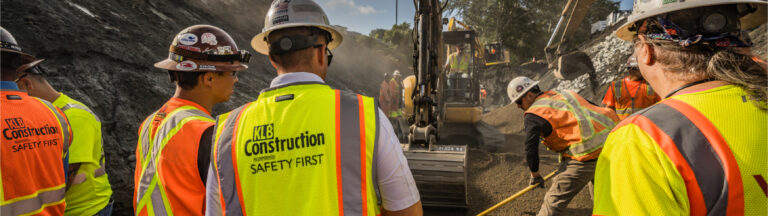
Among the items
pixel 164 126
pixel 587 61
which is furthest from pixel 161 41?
pixel 587 61

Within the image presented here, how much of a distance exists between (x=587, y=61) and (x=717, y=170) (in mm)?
9861

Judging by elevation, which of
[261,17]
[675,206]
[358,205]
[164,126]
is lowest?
[358,205]

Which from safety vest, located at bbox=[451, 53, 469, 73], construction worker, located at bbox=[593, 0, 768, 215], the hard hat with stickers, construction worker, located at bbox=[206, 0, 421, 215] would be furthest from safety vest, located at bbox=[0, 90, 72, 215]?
safety vest, located at bbox=[451, 53, 469, 73]

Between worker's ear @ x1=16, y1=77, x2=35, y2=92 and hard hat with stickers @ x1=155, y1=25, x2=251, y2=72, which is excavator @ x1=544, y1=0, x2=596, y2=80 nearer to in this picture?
hard hat with stickers @ x1=155, y1=25, x2=251, y2=72

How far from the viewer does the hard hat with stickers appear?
1.98 m

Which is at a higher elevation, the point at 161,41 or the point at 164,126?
the point at 161,41

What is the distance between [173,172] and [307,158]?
767mm

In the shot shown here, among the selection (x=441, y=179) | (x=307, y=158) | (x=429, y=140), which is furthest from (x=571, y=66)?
(x=307, y=158)

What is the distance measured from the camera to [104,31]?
7.49 meters

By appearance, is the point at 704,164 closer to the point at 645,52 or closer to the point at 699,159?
the point at 699,159

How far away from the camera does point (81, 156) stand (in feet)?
7.77

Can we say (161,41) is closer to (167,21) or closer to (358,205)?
(167,21)

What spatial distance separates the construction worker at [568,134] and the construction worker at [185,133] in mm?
3191

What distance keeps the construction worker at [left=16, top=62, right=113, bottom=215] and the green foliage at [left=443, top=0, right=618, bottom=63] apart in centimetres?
2563
